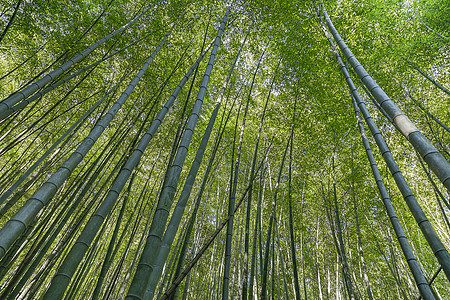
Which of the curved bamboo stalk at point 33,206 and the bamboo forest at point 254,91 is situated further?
the bamboo forest at point 254,91

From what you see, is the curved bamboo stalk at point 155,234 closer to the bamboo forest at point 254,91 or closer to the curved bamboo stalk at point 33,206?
the curved bamboo stalk at point 33,206

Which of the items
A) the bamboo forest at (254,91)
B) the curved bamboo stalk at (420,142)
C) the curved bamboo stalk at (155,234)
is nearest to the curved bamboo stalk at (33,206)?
the curved bamboo stalk at (155,234)

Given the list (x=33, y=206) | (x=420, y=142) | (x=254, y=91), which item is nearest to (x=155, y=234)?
(x=33, y=206)

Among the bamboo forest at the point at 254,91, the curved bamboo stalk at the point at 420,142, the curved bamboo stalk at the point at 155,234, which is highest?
the bamboo forest at the point at 254,91

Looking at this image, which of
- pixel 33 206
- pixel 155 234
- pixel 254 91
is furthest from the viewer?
pixel 254 91

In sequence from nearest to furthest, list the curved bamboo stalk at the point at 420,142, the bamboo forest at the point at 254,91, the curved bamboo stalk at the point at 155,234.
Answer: the curved bamboo stalk at the point at 155,234 < the curved bamboo stalk at the point at 420,142 < the bamboo forest at the point at 254,91

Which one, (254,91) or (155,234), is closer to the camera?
(155,234)

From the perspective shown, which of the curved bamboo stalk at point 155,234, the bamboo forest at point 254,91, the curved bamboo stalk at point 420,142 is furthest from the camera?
the bamboo forest at point 254,91

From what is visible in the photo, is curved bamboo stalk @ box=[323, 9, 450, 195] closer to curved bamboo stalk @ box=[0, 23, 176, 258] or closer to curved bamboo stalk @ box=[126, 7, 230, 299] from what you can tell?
curved bamboo stalk @ box=[126, 7, 230, 299]

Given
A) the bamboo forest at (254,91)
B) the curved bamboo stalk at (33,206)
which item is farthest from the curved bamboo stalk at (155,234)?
the bamboo forest at (254,91)

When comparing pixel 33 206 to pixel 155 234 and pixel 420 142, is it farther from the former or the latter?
pixel 420 142

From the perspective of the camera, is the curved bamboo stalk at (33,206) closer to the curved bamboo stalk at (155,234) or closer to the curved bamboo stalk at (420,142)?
the curved bamboo stalk at (155,234)

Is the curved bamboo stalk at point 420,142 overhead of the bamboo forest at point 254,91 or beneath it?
beneath

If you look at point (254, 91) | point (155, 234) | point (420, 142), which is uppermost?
point (254, 91)
